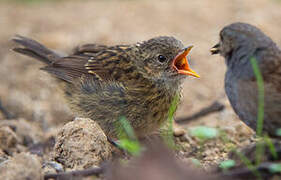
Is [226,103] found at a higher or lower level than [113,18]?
lower

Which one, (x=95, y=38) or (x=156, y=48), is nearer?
(x=156, y=48)

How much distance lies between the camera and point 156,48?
19.7ft

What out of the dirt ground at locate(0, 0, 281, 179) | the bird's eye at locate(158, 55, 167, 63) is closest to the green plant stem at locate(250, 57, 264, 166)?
the dirt ground at locate(0, 0, 281, 179)

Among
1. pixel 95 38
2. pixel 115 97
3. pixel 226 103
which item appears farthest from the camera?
pixel 95 38

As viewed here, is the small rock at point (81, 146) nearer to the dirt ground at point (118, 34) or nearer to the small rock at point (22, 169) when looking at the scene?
the small rock at point (22, 169)

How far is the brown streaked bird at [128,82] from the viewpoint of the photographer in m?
5.64

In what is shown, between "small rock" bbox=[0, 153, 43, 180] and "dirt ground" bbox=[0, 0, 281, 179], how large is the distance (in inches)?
89.4

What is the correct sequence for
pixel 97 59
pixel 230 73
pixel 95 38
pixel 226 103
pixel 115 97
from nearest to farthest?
pixel 230 73, pixel 115 97, pixel 97 59, pixel 226 103, pixel 95 38

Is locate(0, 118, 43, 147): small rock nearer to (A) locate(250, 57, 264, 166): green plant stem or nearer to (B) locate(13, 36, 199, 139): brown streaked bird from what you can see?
(B) locate(13, 36, 199, 139): brown streaked bird

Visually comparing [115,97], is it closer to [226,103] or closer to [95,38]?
[226,103]

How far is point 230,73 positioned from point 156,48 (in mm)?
1738

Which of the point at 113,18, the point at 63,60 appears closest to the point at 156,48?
the point at 63,60

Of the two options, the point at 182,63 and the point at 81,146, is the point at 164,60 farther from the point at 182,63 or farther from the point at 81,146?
the point at 81,146

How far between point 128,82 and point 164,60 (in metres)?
0.56
